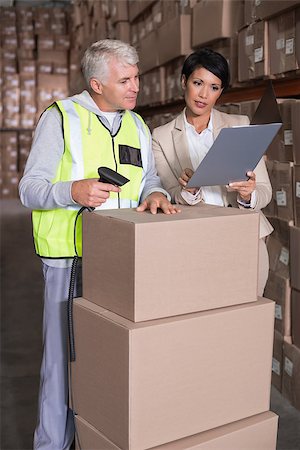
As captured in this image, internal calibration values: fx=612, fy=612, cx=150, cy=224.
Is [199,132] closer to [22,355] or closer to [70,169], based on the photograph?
[70,169]

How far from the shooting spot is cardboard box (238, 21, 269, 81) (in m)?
2.93

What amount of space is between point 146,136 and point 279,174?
966 mm

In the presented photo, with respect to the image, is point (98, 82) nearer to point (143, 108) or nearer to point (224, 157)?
point (224, 157)

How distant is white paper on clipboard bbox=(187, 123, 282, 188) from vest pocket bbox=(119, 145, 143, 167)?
0.94 ft

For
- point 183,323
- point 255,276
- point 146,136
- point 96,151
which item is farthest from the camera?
point 146,136

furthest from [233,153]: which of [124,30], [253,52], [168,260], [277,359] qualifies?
[124,30]

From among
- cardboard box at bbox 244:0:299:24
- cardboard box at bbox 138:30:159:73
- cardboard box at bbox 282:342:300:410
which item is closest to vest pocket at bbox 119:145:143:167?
cardboard box at bbox 244:0:299:24

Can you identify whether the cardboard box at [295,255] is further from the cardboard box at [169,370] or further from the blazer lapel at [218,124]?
the cardboard box at [169,370]

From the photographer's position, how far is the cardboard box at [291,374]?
2859 mm

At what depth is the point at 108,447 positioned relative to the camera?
1.75 meters

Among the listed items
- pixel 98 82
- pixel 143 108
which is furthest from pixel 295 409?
pixel 143 108

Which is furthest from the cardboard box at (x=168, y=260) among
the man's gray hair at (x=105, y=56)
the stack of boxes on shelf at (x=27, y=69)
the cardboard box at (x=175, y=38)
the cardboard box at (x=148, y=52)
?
the stack of boxes on shelf at (x=27, y=69)

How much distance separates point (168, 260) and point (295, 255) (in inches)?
52.7

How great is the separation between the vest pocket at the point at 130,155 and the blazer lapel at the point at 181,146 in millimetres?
344
